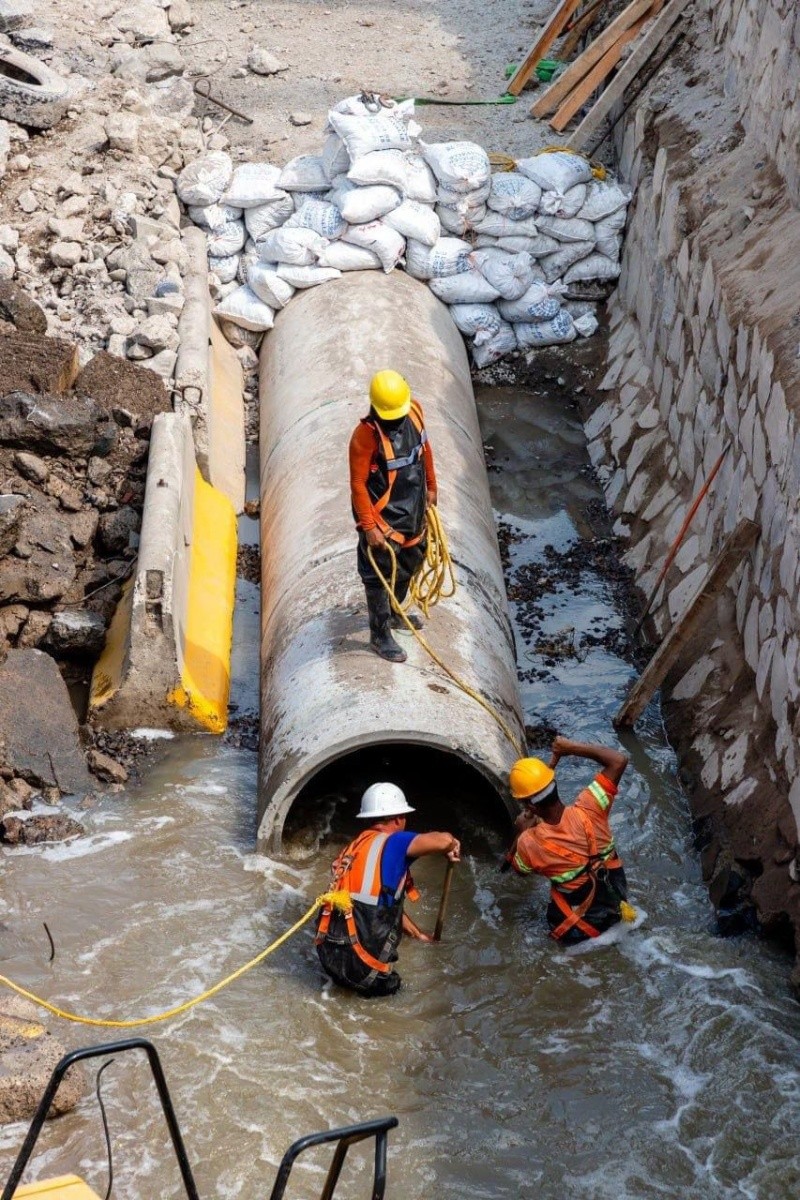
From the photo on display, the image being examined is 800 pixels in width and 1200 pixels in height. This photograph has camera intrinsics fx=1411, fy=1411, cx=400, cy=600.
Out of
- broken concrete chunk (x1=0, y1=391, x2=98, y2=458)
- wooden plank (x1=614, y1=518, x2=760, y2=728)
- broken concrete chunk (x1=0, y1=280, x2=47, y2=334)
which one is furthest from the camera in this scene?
broken concrete chunk (x1=0, y1=280, x2=47, y2=334)

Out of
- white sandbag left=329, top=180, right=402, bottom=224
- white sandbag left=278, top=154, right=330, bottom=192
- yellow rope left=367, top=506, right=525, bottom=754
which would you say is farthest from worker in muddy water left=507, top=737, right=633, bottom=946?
white sandbag left=278, top=154, right=330, bottom=192

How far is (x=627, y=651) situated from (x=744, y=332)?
2.07 metres

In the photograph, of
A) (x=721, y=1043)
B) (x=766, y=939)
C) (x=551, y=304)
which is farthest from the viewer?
(x=551, y=304)

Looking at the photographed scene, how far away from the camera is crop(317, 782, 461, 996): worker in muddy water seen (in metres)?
6.21

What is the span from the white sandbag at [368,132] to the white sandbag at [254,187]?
71 cm

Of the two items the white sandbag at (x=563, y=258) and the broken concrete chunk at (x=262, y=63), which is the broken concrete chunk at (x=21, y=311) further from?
the broken concrete chunk at (x=262, y=63)

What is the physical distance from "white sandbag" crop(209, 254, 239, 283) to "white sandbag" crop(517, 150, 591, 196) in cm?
249

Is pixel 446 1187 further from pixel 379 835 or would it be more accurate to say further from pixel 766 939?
pixel 766 939

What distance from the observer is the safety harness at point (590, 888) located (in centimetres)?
652

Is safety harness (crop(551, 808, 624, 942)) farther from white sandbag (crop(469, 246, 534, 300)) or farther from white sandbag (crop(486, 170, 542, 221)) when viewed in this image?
white sandbag (crop(486, 170, 542, 221))

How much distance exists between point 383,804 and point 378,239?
5783 mm

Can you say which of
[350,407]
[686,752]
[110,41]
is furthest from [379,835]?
[110,41]

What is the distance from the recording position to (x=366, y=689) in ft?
22.8

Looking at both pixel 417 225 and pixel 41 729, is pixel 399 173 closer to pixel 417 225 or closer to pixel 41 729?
pixel 417 225
